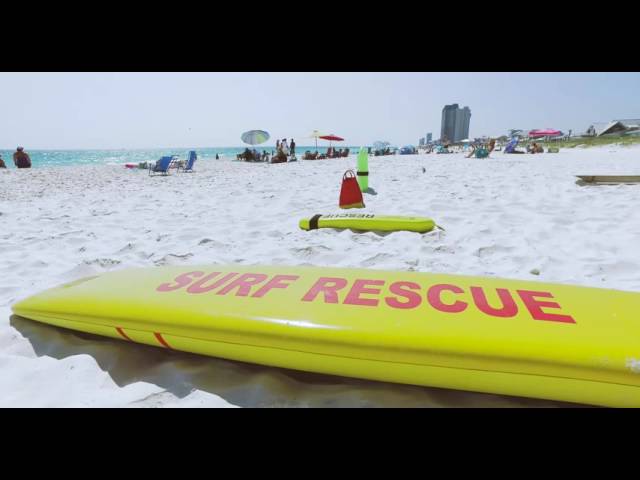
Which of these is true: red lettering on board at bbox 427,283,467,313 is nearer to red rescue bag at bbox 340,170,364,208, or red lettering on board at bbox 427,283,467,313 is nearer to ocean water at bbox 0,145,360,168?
red rescue bag at bbox 340,170,364,208

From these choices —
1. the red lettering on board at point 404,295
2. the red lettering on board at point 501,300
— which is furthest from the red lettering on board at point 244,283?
the red lettering on board at point 501,300

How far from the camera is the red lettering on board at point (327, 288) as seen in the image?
151 centimetres

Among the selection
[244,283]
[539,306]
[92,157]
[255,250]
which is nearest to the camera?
[539,306]

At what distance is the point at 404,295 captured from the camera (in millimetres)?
1509

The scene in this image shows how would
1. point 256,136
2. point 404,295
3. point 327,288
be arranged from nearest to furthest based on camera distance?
point 404,295 < point 327,288 < point 256,136

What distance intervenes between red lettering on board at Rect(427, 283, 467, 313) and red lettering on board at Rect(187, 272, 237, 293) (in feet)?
3.29

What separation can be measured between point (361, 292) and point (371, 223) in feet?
6.07

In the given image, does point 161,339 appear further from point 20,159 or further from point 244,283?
point 20,159

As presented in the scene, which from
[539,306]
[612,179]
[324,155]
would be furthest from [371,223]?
[324,155]

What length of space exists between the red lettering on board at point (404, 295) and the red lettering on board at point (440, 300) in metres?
0.05

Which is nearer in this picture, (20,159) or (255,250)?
(255,250)
